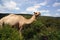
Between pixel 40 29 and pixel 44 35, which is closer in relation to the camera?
pixel 44 35

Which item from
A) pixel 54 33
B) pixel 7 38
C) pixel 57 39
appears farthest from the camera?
pixel 54 33

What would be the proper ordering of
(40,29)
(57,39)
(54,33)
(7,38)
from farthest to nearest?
(40,29), (54,33), (57,39), (7,38)

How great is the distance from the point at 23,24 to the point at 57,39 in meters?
0.83

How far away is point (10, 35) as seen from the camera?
162 inches

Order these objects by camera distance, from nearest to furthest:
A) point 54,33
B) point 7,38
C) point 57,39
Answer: point 7,38, point 57,39, point 54,33

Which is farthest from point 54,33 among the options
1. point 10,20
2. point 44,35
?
point 10,20

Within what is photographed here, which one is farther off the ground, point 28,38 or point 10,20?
point 10,20

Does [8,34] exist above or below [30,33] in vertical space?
above

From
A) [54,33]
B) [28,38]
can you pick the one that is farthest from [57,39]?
[28,38]

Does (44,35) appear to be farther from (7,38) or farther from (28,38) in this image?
(7,38)

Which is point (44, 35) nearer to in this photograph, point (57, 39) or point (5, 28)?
point (57, 39)

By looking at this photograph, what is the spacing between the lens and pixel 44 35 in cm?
492

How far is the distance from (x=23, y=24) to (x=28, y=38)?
0.30 meters

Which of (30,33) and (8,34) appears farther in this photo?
(30,33)
